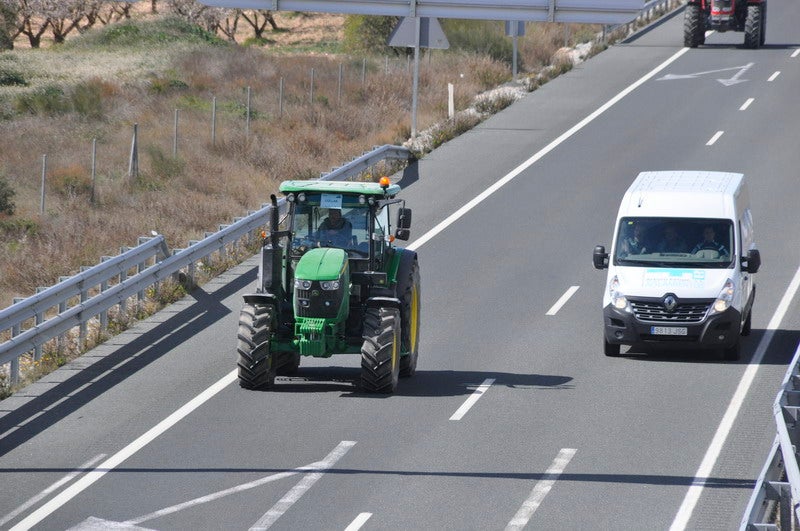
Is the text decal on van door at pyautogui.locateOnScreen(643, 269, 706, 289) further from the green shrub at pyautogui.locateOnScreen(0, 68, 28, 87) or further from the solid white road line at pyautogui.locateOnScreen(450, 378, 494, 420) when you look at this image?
the green shrub at pyautogui.locateOnScreen(0, 68, 28, 87)

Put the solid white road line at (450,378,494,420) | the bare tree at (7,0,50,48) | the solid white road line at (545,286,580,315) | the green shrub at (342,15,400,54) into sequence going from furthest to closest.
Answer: the bare tree at (7,0,50,48), the green shrub at (342,15,400,54), the solid white road line at (545,286,580,315), the solid white road line at (450,378,494,420)

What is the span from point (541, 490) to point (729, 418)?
370 cm

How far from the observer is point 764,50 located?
45.9m

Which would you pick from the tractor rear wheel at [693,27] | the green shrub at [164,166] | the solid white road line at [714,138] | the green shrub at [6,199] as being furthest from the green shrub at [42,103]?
the tractor rear wheel at [693,27]

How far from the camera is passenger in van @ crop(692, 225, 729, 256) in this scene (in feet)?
65.7

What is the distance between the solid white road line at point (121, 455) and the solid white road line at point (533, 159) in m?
8.13

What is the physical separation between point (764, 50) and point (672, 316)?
2876 centimetres

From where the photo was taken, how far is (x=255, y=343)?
16703mm

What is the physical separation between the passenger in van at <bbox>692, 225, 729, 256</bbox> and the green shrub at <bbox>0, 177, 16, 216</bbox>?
47.9 feet

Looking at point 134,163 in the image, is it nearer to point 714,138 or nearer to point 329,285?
point 714,138

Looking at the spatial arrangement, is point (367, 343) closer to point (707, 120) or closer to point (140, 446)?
point (140, 446)

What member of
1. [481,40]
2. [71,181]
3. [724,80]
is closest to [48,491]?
[71,181]

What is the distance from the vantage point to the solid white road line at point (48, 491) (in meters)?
13.0

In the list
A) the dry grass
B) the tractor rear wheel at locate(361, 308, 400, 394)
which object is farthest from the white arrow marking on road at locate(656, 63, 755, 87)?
the tractor rear wheel at locate(361, 308, 400, 394)
